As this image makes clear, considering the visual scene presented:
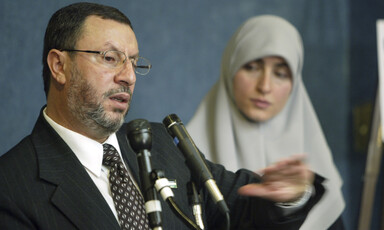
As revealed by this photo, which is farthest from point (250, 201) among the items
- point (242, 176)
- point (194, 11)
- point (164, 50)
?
point (194, 11)

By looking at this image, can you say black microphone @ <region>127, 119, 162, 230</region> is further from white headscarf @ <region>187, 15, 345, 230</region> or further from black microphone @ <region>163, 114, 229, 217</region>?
white headscarf @ <region>187, 15, 345, 230</region>

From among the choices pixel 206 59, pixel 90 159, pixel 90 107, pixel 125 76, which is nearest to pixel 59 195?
pixel 90 159

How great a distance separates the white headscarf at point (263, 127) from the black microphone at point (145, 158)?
1.41 meters

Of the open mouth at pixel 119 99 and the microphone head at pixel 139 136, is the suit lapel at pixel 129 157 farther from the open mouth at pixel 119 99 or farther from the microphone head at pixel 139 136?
the microphone head at pixel 139 136

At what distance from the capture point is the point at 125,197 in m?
1.82

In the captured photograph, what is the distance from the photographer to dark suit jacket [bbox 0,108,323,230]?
1.67m

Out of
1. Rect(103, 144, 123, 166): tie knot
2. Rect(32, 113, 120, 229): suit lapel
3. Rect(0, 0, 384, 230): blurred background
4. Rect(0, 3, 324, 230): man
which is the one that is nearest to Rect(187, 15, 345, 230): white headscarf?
Rect(0, 0, 384, 230): blurred background

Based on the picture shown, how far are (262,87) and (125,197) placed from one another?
116cm

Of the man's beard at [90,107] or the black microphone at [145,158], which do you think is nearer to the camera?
the black microphone at [145,158]

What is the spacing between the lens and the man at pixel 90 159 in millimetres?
1674

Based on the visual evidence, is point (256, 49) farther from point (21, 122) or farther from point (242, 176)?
point (21, 122)

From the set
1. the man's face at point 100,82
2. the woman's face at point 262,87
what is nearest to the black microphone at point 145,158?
the man's face at point 100,82

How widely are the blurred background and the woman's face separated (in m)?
0.57

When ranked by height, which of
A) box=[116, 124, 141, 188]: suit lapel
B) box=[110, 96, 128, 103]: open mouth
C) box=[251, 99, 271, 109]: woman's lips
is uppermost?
box=[110, 96, 128, 103]: open mouth
